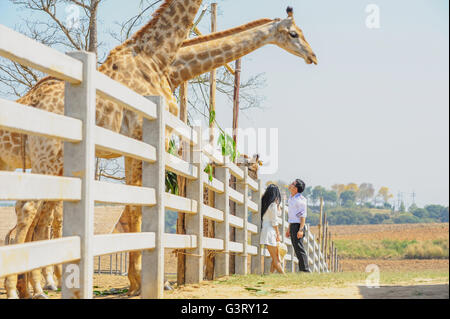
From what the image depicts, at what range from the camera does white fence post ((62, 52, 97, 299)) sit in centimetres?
438

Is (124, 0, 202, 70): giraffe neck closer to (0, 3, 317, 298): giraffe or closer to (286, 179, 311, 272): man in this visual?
(0, 3, 317, 298): giraffe

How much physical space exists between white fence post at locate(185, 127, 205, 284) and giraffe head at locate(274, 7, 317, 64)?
2.45m

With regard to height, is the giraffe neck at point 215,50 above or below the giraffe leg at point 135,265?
above

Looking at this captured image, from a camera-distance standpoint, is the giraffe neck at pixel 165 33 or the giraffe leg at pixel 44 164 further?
the giraffe neck at pixel 165 33

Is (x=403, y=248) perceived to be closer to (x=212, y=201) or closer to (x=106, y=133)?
(x=212, y=201)

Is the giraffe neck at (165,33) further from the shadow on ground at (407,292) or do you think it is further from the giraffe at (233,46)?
the shadow on ground at (407,292)

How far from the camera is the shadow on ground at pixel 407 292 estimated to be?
525 centimetres

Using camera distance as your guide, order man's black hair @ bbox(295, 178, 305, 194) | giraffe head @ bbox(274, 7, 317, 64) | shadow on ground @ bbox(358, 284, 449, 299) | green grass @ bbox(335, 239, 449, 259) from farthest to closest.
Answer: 1. green grass @ bbox(335, 239, 449, 259)
2. man's black hair @ bbox(295, 178, 305, 194)
3. giraffe head @ bbox(274, 7, 317, 64)
4. shadow on ground @ bbox(358, 284, 449, 299)

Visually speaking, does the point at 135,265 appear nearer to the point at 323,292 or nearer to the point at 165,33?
the point at 323,292

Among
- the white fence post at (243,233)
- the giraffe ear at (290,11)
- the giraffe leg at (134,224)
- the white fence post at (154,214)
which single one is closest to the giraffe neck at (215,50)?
the giraffe ear at (290,11)

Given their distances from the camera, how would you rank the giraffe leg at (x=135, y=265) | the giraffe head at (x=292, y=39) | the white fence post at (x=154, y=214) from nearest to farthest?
the white fence post at (x=154, y=214) < the giraffe leg at (x=135, y=265) < the giraffe head at (x=292, y=39)

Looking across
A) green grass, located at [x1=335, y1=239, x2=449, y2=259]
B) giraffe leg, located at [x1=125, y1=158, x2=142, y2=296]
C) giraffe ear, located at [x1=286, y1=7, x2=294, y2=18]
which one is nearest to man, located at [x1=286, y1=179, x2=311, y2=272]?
giraffe ear, located at [x1=286, y1=7, x2=294, y2=18]

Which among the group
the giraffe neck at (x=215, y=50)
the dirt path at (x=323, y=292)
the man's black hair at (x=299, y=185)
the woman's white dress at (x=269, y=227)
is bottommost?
the dirt path at (x=323, y=292)
